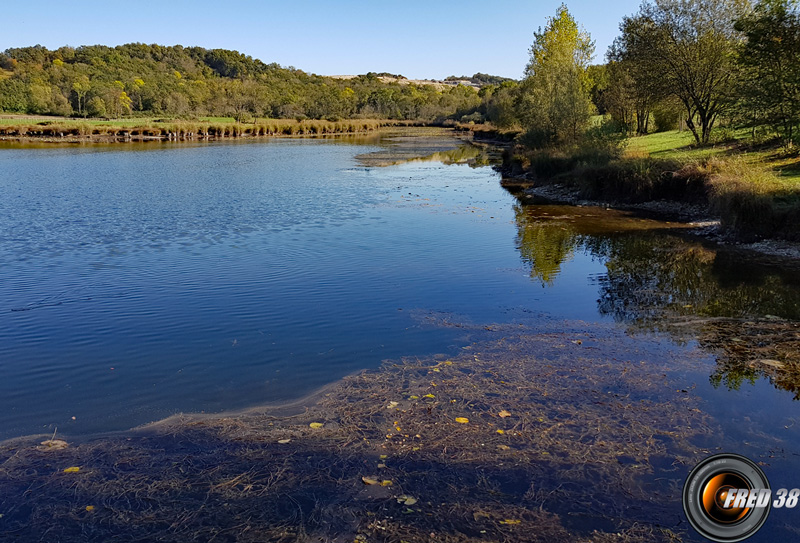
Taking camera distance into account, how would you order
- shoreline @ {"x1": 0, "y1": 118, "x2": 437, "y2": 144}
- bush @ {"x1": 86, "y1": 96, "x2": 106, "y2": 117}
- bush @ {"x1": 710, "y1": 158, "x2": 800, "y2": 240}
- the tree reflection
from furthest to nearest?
bush @ {"x1": 86, "y1": 96, "x2": 106, "y2": 117} < shoreline @ {"x1": 0, "y1": 118, "x2": 437, "y2": 144} < bush @ {"x1": 710, "y1": 158, "x2": 800, "y2": 240} < the tree reflection

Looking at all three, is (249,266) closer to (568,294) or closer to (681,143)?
(568,294)

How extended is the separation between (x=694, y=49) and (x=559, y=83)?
8028mm

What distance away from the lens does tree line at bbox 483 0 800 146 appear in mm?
21078

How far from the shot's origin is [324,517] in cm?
536

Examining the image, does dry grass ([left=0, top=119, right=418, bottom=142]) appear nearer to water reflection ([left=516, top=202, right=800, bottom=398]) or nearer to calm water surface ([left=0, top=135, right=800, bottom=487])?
calm water surface ([left=0, top=135, right=800, bottom=487])

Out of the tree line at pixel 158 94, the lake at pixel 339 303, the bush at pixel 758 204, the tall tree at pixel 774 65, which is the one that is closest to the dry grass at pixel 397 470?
the lake at pixel 339 303

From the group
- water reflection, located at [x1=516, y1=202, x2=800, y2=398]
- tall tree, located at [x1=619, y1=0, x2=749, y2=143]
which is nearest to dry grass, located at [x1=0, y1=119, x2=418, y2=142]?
tall tree, located at [x1=619, y1=0, x2=749, y2=143]

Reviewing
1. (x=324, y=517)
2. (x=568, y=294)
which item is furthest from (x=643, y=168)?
(x=324, y=517)

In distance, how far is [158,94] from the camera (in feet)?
368

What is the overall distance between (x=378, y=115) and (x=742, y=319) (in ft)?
434

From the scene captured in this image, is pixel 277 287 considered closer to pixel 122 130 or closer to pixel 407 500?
pixel 407 500

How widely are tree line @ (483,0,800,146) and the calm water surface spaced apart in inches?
264

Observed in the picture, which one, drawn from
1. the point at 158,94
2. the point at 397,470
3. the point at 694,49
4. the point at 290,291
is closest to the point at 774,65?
the point at 694,49

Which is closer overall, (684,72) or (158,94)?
(684,72)
